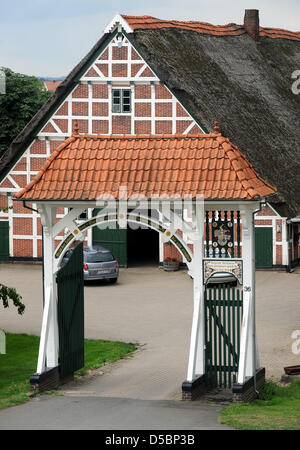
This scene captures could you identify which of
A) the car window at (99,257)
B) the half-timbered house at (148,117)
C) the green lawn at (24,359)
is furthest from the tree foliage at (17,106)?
the green lawn at (24,359)

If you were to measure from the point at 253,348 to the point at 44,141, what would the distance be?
22.4m

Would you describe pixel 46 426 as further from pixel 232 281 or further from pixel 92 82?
pixel 92 82

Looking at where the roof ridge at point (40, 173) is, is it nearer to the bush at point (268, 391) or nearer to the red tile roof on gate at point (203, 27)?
the bush at point (268, 391)

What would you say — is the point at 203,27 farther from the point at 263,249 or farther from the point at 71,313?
the point at 71,313

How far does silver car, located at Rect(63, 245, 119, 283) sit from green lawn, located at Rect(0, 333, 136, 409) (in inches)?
350

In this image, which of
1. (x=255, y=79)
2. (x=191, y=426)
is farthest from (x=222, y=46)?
(x=191, y=426)

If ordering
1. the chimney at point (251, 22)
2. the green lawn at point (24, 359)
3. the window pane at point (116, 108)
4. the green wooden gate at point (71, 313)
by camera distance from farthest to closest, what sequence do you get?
the chimney at point (251, 22)
the window pane at point (116, 108)
the green wooden gate at point (71, 313)
the green lawn at point (24, 359)

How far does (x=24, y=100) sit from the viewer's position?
53.6 m

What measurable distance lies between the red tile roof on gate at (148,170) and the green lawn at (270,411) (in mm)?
3737

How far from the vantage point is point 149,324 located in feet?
91.0

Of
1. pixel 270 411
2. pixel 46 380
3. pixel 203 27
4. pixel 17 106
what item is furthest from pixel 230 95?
pixel 270 411

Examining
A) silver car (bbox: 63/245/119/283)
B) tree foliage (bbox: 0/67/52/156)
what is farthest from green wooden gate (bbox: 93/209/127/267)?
tree foliage (bbox: 0/67/52/156)

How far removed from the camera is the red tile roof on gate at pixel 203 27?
39688mm

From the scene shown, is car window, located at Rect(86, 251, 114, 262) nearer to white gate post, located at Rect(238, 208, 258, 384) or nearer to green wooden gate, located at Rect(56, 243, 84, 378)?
green wooden gate, located at Rect(56, 243, 84, 378)
